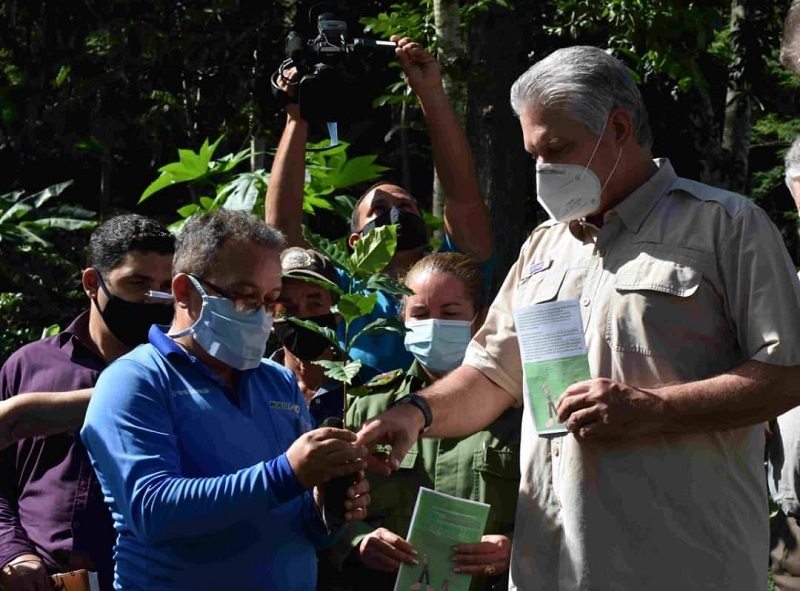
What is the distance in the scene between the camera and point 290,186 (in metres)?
6.18

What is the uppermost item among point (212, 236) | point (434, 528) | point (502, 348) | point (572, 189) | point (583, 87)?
point (583, 87)

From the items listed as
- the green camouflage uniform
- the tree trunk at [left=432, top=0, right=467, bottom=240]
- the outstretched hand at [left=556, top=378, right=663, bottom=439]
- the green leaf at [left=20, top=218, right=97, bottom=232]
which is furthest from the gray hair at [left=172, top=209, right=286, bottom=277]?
the green leaf at [left=20, top=218, right=97, bottom=232]

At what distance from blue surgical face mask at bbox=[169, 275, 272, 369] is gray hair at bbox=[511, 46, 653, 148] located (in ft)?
3.20

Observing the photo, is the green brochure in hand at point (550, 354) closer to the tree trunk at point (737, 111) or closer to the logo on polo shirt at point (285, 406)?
the logo on polo shirt at point (285, 406)

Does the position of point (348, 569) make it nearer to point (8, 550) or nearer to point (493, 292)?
point (8, 550)

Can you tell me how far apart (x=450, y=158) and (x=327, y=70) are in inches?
24.7

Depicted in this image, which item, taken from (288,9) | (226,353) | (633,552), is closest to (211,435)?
(226,353)

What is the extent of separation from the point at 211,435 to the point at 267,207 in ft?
8.40

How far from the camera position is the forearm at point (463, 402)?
13.0ft

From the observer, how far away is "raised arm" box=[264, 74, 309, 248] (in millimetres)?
6156

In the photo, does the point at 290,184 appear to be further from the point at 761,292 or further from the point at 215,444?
the point at 761,292

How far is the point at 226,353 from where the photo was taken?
3863mm

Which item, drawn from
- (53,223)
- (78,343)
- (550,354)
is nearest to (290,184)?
(78,343)

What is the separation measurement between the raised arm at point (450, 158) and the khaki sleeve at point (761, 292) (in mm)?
2385
